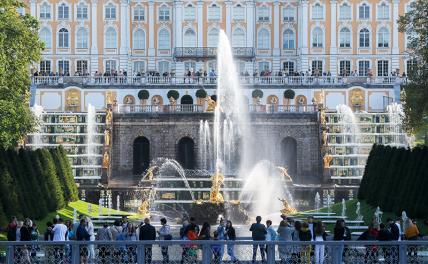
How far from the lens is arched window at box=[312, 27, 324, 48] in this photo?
317 ft

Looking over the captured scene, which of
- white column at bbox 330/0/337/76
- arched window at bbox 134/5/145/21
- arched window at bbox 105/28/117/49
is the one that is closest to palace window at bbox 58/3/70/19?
arched window at bbox 105/28/117/49

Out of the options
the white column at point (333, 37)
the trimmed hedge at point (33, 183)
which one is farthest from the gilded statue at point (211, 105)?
the trimmed hedge at point (33, 183)

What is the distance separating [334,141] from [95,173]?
1397 centimetres

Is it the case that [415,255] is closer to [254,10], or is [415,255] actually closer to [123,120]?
[123,120]

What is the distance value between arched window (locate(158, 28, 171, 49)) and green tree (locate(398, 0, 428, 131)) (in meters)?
43.7

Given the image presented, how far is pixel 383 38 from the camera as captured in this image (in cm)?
9669

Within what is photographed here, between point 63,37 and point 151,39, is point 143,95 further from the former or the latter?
point 63,37

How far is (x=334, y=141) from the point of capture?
75875 mm

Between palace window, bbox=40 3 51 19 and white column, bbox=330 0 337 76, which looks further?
white column, bbox=330 0 337 76

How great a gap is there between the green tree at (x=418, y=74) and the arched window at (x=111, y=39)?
4369cm

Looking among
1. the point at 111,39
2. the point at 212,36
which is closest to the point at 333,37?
the point at 212,36

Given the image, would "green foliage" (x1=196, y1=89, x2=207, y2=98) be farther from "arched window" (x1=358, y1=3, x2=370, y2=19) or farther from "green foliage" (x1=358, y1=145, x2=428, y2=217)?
"green foliage" (x1=358, y1=145, x2=428, y2=217)

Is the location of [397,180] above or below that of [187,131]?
below

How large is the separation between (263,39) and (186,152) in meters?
23.0
